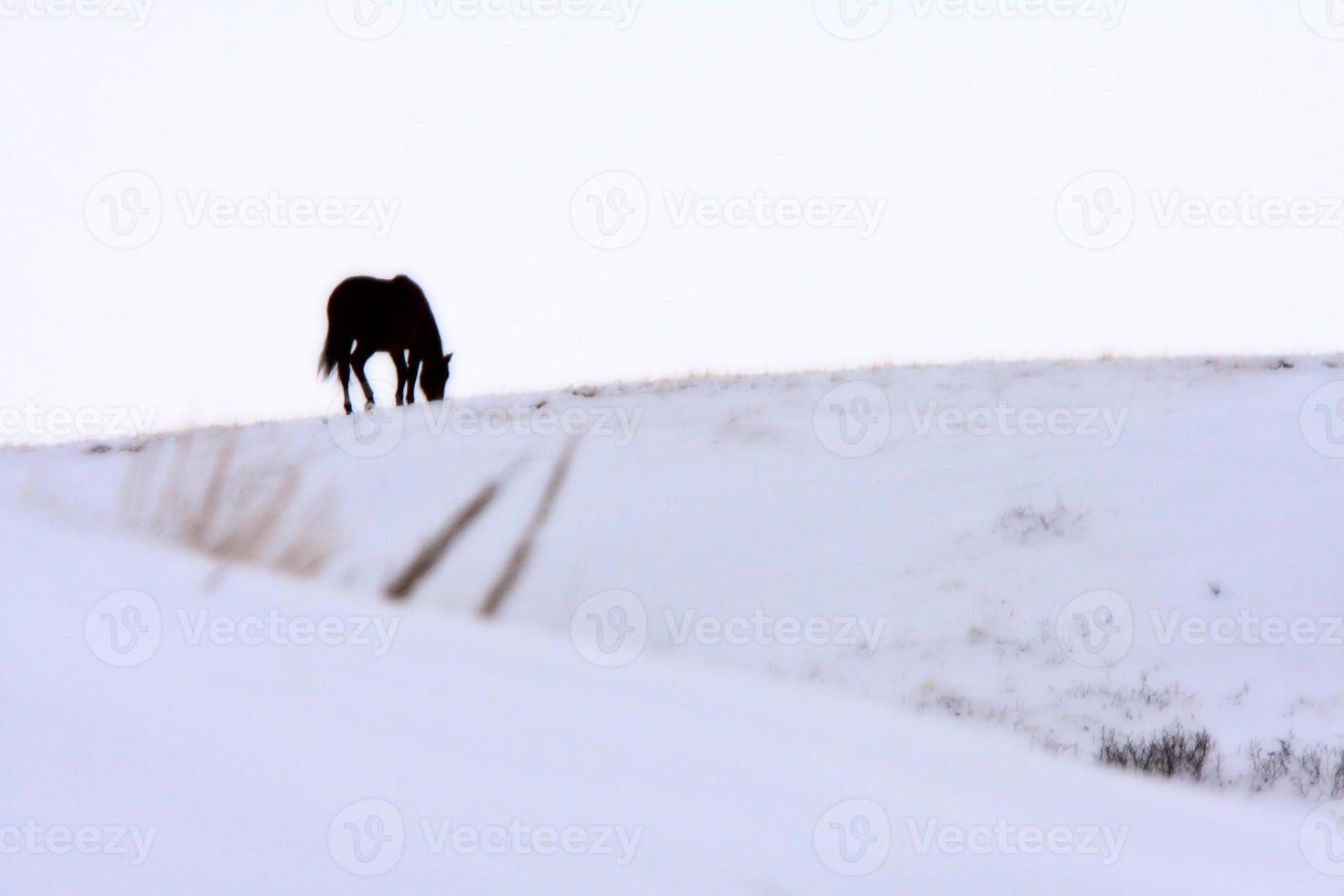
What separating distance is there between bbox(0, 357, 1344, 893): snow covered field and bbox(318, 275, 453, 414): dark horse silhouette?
464cm

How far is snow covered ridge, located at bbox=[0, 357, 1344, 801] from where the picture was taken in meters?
7.86

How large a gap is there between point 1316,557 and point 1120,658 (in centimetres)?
251

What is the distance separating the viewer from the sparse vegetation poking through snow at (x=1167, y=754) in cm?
547

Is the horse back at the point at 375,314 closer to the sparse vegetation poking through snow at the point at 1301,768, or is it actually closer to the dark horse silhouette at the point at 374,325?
the dark horse silhouette at the point at 374,325

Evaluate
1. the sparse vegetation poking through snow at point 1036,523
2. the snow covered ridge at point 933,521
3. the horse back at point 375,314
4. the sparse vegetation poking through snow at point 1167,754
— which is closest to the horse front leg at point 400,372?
the horse back at point 375,314

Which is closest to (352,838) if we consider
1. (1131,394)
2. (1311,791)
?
(1311,791)

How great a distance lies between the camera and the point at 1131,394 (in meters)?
12.7

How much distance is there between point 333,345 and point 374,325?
0.61 meters

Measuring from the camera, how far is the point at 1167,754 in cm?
567

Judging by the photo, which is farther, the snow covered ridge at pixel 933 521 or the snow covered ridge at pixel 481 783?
the snow covered ridge at pixel 933 521

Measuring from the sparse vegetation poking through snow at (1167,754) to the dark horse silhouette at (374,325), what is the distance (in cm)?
1074

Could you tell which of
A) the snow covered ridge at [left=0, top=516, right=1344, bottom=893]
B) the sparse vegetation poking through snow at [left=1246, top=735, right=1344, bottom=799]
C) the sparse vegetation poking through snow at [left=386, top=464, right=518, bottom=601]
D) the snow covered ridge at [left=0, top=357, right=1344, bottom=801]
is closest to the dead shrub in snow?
the sparse vegetation poking through snow at [left=386, top=464, right=518, bottom=601]

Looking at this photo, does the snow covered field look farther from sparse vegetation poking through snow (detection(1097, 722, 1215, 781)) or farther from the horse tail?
the horse tail

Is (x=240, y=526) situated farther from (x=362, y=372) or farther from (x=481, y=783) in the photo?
(x=362, y=372)
